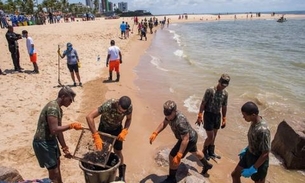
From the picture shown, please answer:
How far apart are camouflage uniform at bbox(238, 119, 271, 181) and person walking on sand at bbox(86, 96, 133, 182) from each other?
2.03 m

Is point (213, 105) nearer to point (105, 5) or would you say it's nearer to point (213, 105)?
point (213, 105)

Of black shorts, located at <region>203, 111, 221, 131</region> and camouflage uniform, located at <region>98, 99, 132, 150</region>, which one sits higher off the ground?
camouflage uniform, located at <region>98, 99, 132, 150</region>

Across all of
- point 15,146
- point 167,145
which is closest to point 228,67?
point 167,145

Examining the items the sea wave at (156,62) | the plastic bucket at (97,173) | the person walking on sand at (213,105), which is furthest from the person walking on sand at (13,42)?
the person walking on sand at (213,105)

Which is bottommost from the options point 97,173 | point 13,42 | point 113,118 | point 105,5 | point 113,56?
point 97,173

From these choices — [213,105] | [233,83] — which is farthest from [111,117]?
[233,83]

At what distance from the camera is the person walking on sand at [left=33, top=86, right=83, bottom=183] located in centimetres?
412

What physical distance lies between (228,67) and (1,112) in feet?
42.7

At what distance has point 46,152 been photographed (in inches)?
169

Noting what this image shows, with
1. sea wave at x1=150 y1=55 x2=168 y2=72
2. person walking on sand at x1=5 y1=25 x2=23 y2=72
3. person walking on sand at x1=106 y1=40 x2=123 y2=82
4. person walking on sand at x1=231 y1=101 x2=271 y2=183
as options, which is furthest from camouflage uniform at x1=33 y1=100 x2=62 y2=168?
sea wave at x1=150 y1=55 x2=168 y2=72

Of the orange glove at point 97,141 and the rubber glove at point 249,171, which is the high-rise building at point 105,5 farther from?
the rubber glove at point 249,171

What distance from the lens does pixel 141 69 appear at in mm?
15438

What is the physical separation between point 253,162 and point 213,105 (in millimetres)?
1733

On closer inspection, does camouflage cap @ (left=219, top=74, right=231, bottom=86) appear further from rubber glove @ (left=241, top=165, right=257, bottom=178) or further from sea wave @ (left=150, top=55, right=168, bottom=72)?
sea wave @ (left=150, top=55, right=168, bottom=72)
